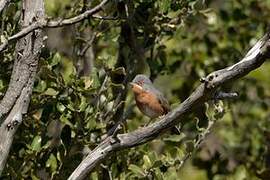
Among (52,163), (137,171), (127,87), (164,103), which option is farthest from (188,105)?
(164,103)

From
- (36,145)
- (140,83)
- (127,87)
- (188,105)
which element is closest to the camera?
(188,105)

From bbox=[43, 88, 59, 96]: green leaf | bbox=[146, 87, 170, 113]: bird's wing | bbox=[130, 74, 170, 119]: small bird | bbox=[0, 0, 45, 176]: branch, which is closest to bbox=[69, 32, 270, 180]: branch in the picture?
bbox=[0, 0, 45, 176]: branch

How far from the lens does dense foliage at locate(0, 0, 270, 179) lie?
11.1 feet

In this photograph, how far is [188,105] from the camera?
266 cm

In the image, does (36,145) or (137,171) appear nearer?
(36,145)

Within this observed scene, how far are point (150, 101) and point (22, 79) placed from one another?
1.88 metres

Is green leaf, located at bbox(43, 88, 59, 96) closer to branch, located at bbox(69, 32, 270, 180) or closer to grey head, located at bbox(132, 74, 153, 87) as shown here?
branch, located at bbox(69, 32, 270, 180)

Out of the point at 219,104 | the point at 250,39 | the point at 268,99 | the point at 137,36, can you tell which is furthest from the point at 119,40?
the point at 268,99

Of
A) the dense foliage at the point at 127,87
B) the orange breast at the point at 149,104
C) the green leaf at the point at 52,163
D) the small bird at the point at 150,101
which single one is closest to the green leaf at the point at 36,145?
the dense foliage at the point at 127,87

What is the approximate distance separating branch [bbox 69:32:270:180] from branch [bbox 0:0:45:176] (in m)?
0.29

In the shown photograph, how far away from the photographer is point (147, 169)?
3500 millimetres

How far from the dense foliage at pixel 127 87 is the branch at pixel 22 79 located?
0.22 m

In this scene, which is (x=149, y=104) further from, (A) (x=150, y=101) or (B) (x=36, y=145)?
(B) (x=36, y=145)

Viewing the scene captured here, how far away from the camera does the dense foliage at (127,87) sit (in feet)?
11.1
